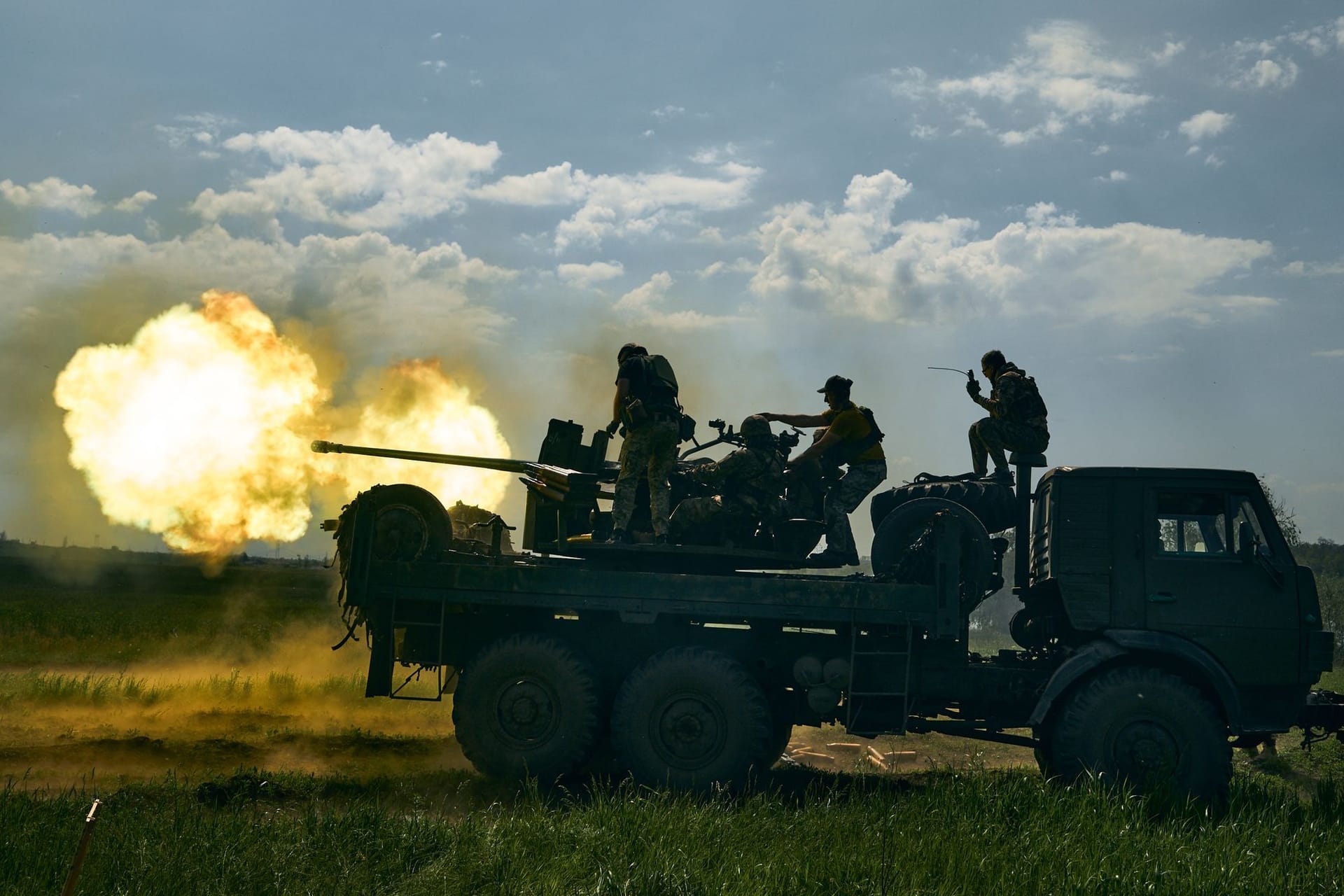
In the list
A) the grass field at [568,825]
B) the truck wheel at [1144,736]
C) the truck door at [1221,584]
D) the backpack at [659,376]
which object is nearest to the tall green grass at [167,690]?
the grass field at [568,825]

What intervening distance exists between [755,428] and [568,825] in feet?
15.0

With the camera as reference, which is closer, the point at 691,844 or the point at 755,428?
the point at 691,844

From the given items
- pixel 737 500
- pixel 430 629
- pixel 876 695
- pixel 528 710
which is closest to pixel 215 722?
pixel 430 629

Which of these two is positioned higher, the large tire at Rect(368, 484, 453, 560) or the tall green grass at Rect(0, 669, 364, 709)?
the large tire at Rect(368, 484, 453, 560)

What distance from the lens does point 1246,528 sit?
9.23 meters

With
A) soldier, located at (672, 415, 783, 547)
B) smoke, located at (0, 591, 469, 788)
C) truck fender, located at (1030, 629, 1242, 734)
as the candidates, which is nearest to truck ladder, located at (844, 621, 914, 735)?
truck fender, located at (1030, 629, 1242, 734)

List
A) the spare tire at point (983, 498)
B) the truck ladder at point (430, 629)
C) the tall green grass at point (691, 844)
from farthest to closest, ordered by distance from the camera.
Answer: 1. the spare tire at point (983, 498)
2. the truck ladder at point (430, 629)
3. the tall green grass at point (691, 844)

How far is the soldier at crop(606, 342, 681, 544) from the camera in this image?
34.0ft

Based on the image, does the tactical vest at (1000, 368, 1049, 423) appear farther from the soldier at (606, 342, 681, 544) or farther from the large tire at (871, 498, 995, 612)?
the soldier at (606, 342, 681, 544)

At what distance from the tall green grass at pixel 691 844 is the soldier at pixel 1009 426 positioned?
3.15 meters

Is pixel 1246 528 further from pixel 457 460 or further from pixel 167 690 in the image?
pixel 167 690

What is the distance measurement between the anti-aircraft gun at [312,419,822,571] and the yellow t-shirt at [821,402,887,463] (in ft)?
1.53

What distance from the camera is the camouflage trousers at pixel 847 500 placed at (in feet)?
34.7

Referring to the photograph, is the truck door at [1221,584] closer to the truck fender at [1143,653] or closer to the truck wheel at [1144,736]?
the truck fender at [1143,653]
